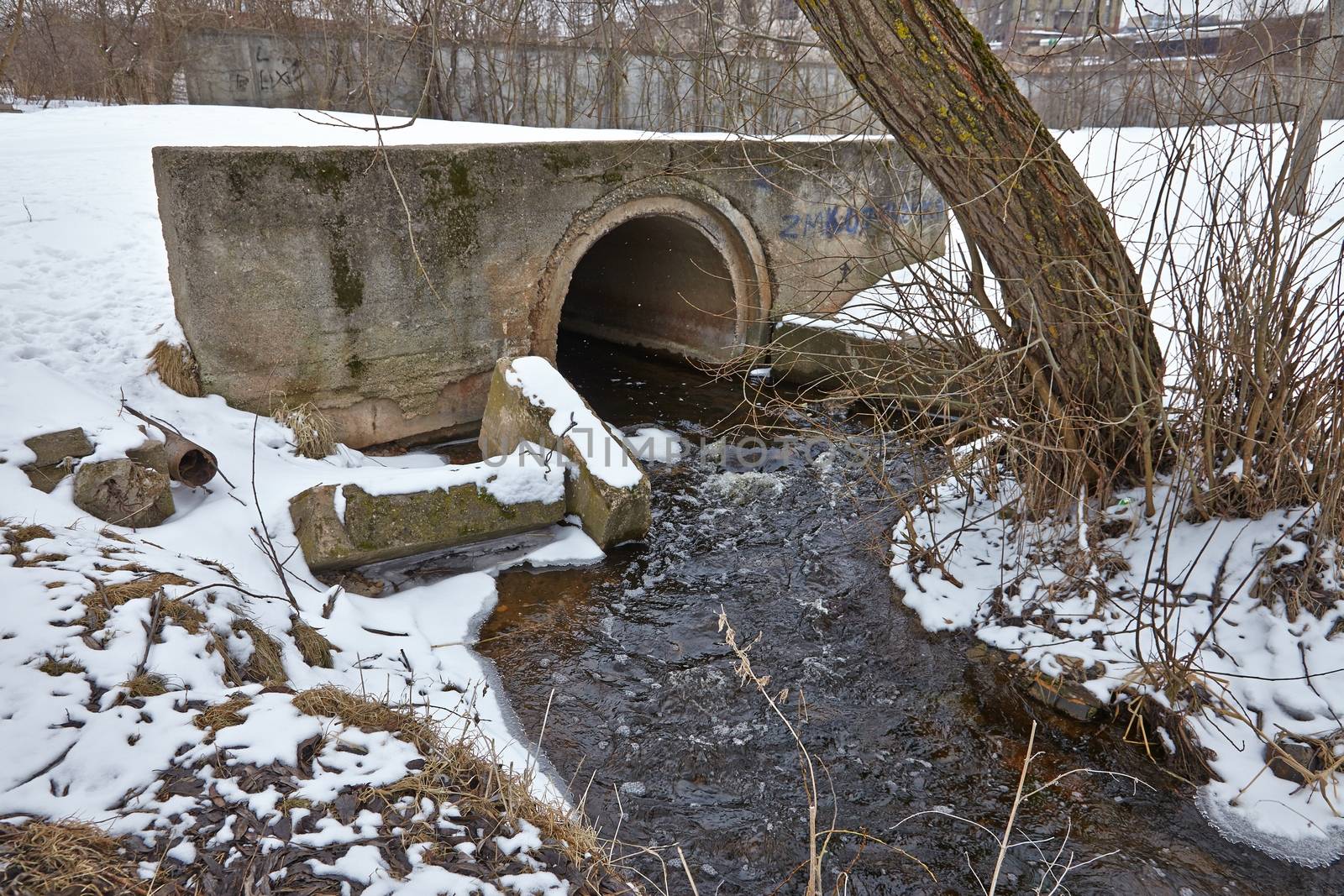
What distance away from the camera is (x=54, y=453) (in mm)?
5031

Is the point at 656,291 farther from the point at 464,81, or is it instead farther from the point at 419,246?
the point at 464,81

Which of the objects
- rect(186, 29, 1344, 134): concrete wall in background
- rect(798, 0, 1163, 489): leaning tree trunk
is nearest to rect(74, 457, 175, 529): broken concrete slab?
rect(798, 0, 1163, 489): leaning tree trunk

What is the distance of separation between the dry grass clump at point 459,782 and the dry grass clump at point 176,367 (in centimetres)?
→ 364

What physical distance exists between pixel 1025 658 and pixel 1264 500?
1.44 meters

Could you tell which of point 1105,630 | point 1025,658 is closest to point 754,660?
point 1025,658

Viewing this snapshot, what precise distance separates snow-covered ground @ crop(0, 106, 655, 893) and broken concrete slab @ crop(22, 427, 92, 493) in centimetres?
6

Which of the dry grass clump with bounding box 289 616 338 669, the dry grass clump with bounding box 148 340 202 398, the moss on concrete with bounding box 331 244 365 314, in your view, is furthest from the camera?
the moss on concrete with bounding box 331 244 365 314

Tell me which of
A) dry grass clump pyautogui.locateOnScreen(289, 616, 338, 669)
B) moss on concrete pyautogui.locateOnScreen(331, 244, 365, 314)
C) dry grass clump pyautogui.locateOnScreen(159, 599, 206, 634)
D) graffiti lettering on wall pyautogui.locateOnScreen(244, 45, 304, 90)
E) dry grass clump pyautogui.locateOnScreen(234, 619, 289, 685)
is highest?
graffiti lettering on wall pyautogui.locateOnScreen(244, 45, 304, 90)

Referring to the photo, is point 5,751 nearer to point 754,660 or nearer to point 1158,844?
point 754,660

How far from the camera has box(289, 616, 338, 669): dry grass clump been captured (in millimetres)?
4137

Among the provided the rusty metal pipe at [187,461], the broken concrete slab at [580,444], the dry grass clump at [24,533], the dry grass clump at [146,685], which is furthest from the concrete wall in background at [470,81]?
the dry grass clump at [146,685]

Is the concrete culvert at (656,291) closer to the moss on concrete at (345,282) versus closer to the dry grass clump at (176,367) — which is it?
the moss on concrete at (345,282)

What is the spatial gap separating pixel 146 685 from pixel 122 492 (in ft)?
7.37

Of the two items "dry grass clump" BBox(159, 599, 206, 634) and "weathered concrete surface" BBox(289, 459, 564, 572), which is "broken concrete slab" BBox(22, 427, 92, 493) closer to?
"weathered concrete surface" BBox(289, 459, 564, 572)
